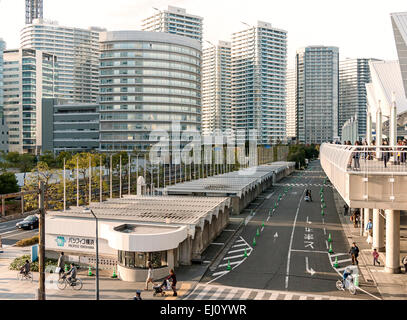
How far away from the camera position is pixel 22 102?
521 feet

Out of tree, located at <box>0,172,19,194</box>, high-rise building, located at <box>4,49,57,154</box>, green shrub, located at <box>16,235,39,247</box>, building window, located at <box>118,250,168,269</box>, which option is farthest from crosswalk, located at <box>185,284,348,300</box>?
high-rise building, located at <box>4,49,57,154</box>

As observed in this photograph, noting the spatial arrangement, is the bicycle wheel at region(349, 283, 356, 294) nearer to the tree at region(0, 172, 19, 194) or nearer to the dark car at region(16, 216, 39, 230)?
the dark car at region(16, 216, 39, 230)

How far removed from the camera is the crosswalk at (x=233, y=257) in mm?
26438

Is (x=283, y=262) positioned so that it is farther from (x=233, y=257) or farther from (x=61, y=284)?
(x=61, y=284)

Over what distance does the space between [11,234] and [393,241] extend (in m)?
34.6

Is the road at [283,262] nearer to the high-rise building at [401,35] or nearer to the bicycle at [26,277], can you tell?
the bicycle at [26,277]

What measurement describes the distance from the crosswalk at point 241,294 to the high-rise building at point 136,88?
101802mm

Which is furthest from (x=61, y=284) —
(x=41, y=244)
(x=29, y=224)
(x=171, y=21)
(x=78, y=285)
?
(x=171, y=21)

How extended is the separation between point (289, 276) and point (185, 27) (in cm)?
19098

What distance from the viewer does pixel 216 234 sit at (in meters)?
36.7

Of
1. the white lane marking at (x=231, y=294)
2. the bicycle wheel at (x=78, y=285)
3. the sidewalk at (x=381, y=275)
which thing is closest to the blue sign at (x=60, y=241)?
the bicycle wheel at (x=78, y=285)

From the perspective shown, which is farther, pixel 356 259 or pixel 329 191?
pixel 329 191
